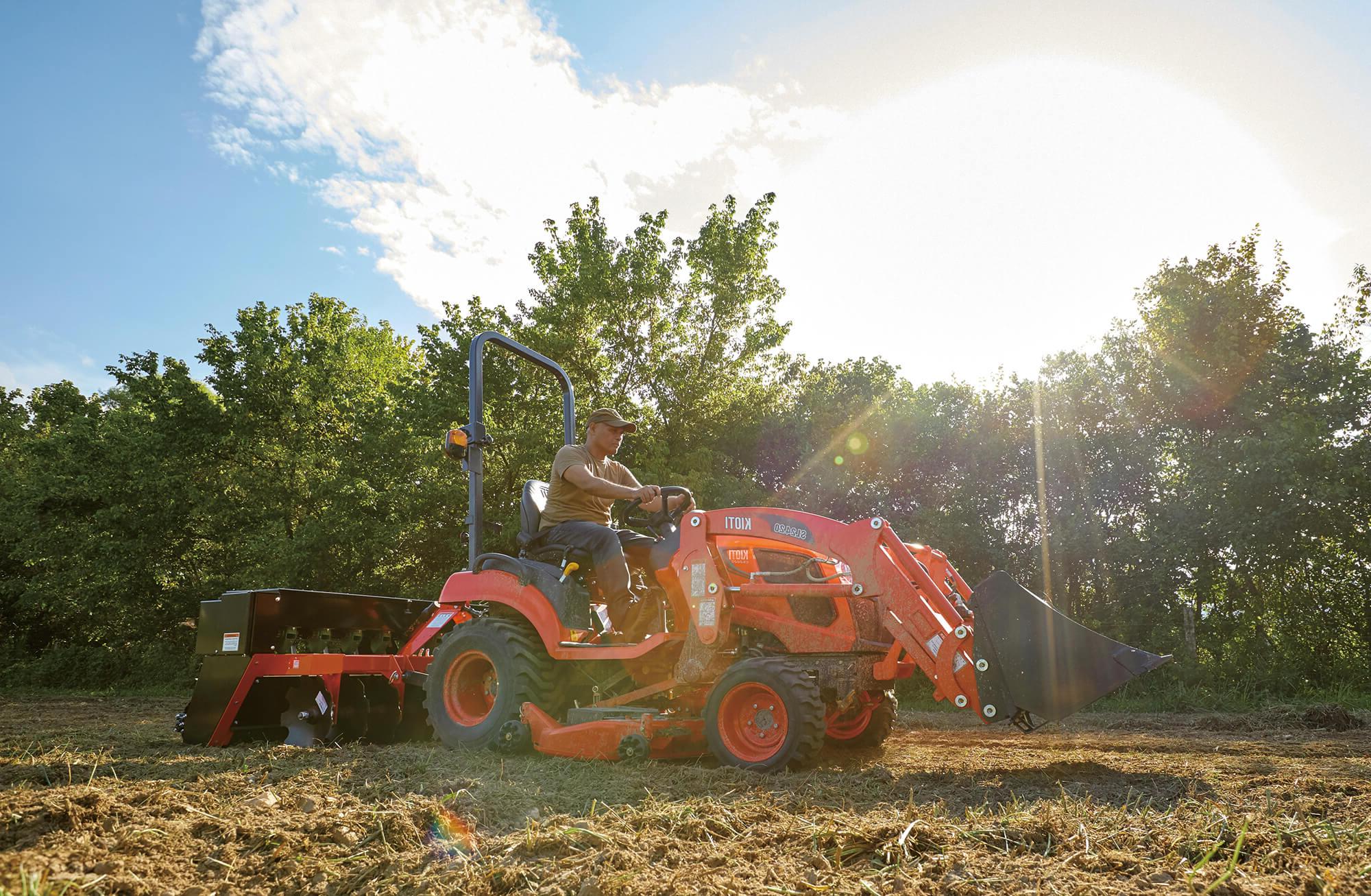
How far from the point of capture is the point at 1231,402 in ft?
41.5

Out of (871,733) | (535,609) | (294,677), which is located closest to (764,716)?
(871,733)

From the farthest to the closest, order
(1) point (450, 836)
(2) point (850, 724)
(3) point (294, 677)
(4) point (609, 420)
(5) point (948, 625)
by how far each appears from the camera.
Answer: (3) point (294, 677)
(4) point (609, 420)
(2) point (850, 724)
(5) point (948, 625)
(1) point (450, 836)

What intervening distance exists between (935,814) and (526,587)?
3.45m

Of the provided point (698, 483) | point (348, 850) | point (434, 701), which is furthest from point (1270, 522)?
point (348, 850)

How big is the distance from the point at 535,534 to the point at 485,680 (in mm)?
1138

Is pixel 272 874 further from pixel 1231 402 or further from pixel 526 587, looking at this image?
pixel 1231 402

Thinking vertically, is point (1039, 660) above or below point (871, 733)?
above

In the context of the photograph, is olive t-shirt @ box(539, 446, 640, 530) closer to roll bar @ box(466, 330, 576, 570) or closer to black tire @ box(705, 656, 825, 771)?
roll bar @ box(466, 330, 576, 570)

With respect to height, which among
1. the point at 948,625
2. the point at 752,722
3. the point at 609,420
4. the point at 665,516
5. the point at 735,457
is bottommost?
the point at 752,722

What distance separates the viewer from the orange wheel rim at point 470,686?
20.7ft

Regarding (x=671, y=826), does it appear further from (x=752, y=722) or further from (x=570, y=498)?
(x=570, y=498)

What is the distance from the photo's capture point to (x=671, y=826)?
3.38 m

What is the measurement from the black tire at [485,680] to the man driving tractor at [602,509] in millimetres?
625

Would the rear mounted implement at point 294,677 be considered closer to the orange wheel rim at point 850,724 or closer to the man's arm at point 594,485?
the man's arm at point 594,485
